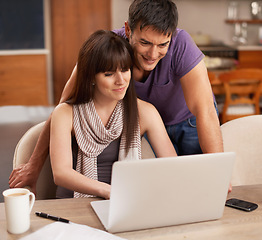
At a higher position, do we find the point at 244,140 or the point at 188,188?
the point at 188,188

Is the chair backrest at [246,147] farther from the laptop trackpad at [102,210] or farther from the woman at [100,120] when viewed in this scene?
the laptop trackpad at [102,210]

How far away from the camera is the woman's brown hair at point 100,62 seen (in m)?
1.49

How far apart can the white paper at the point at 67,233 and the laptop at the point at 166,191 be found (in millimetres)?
49

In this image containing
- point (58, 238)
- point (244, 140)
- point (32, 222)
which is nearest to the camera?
point (58, 238)

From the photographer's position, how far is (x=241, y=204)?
125cm

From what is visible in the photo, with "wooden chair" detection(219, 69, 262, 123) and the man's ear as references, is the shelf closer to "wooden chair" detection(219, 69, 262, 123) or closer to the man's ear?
"wooden chair" detection(219, 69, 262, 123)

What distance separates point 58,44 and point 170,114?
163 inches

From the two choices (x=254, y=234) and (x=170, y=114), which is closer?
(x=254, y=234)

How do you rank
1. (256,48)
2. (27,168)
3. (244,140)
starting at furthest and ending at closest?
(256,48) → (244,140) → (27,168)

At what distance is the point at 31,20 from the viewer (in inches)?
219

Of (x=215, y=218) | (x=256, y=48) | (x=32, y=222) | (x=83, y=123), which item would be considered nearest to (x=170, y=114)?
(x=83, y=123)

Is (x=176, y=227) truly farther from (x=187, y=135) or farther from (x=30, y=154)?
(x=187, y=135)

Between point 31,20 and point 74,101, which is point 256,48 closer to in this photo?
point 31,20

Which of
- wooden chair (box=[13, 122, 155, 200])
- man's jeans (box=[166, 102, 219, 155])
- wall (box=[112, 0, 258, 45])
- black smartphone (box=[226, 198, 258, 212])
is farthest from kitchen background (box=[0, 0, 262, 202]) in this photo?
black smartphone (box=[226, 198, 258, 212])
